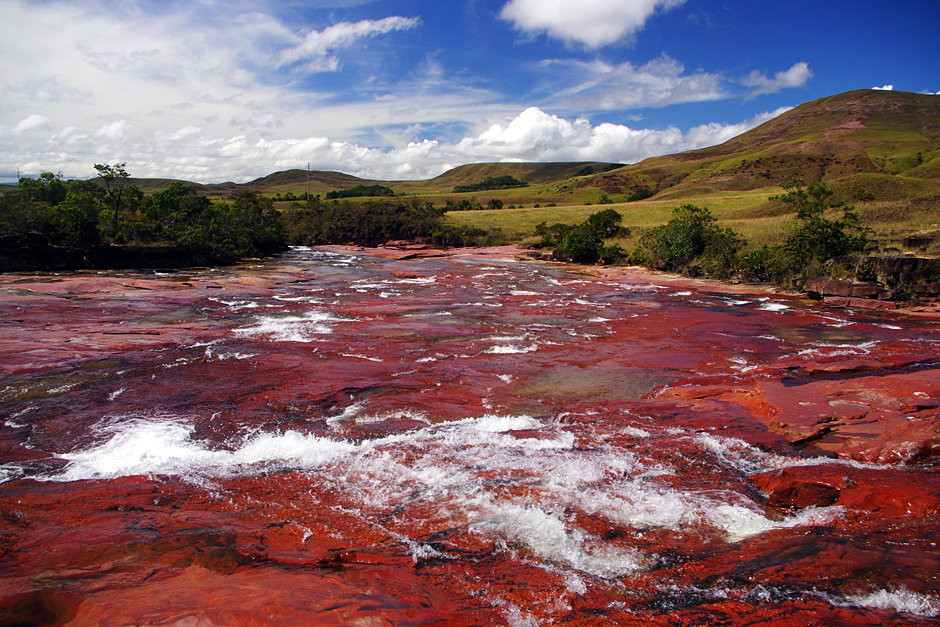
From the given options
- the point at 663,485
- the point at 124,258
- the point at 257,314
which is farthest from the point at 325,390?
the point at 124,258

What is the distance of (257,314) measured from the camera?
1919cm

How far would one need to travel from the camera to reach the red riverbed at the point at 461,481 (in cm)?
430

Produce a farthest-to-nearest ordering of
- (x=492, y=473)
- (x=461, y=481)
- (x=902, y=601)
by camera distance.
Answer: (x=492, y=473)
(x=461, y=481)
(x=902, y=601)

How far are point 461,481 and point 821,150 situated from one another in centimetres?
12480

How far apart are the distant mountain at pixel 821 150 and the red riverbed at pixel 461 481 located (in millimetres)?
68175

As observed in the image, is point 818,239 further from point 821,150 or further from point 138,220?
point 821,150

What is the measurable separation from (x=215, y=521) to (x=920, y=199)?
54.3m

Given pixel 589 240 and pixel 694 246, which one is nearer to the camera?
pixel 694 246

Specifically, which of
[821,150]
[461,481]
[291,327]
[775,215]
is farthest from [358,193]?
[461,481]

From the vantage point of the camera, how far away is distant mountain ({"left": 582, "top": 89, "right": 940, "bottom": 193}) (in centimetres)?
8712

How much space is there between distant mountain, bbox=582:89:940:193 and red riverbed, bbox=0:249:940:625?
6818cm

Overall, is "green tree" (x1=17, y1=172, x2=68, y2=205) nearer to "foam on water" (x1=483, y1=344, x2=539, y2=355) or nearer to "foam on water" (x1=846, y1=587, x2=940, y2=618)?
"foam on water" (x1=483, y1=344, x2=539, y2=355)

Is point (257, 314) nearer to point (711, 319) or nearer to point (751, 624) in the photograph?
point (711, 319)

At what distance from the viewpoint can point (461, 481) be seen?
6688mm
